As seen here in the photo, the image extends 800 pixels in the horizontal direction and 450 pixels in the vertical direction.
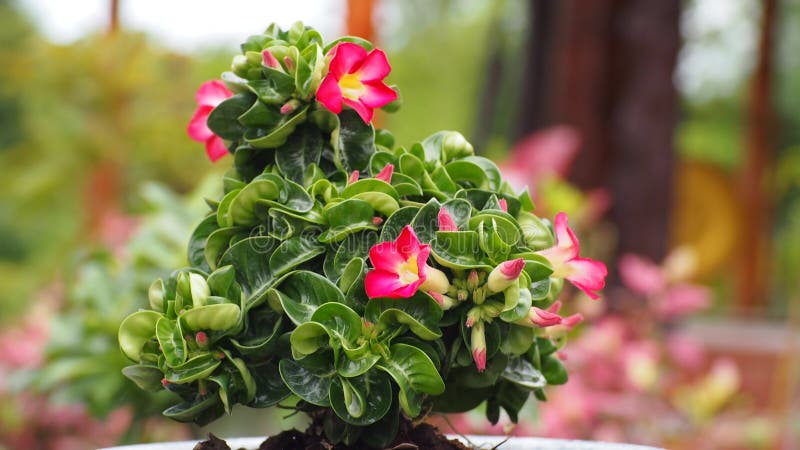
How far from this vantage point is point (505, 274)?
1.91 feet

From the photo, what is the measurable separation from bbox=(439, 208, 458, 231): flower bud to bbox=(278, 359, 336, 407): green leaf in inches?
5.2

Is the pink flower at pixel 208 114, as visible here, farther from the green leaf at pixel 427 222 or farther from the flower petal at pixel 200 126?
the green leaf at pixel 427 222

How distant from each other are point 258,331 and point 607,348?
1540mm

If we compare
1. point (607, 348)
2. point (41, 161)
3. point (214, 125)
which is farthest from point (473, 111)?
point (214, 125)

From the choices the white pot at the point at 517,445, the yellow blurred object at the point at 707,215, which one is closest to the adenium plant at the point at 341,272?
the white pot at the point at 517,445

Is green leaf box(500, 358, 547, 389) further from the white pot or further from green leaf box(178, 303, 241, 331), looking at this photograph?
green leaf box(178, 303, 241, 331)

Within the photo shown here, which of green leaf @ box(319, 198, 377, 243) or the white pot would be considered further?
the white pot

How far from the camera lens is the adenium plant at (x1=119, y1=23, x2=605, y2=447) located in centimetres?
60

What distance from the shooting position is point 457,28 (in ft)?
Result: 34.1

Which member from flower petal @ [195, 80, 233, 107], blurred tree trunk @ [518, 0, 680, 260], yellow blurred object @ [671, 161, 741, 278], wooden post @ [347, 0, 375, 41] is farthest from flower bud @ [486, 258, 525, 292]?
yellow blurred object @ [671, 161, 741, 278]

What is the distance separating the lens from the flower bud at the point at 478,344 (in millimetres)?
596

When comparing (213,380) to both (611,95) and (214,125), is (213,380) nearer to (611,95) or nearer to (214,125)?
(214,125)

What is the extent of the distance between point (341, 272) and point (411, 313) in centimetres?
6

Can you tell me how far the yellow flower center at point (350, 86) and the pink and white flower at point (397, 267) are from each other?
146mm
